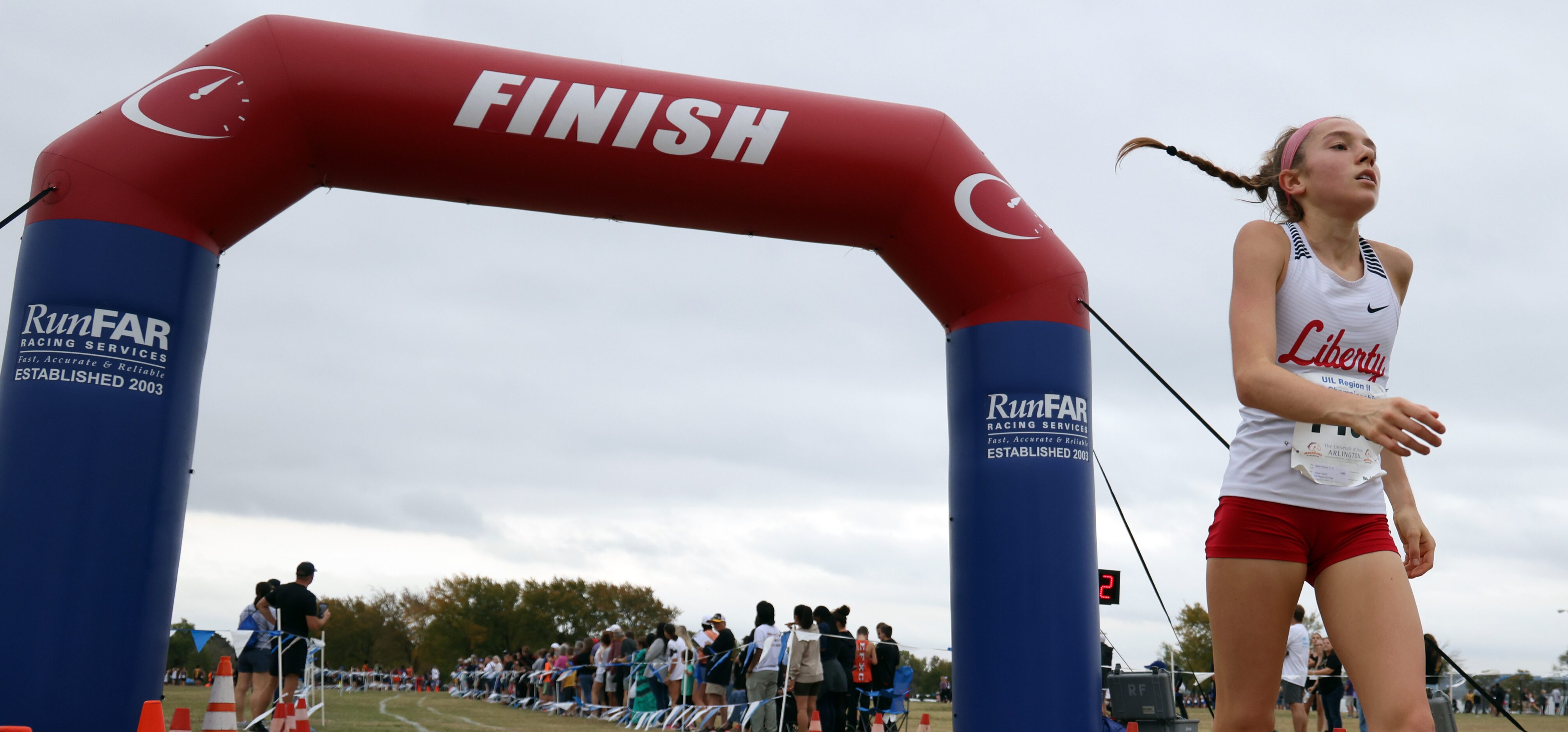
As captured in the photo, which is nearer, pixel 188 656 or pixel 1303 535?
pixel 1303 535

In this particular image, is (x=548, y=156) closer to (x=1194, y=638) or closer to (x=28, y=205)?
(x=28, y=205)

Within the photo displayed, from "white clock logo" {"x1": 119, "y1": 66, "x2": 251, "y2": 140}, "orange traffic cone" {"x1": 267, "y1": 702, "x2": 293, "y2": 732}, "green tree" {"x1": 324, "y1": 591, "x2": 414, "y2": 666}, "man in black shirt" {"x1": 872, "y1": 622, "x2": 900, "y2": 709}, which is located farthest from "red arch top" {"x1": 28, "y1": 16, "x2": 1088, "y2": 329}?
"green tree" {"x1": 324, "y1": 591, "x2": 414, "y2": 666}

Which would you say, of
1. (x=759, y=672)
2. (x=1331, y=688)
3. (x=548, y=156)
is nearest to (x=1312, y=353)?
(x=548, y=156)

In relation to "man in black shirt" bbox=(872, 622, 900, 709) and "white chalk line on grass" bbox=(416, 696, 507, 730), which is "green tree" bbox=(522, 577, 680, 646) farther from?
"man in black shirt" bbox=(872, 622, 900, 709)

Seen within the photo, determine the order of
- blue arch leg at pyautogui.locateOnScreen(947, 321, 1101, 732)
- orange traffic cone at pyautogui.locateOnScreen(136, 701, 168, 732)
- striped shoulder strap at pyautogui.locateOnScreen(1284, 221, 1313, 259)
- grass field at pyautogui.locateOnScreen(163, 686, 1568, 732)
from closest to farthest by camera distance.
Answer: striped shoulder strap at pyautogui.locateOnScreen(1284, 221, 1313, 259) → orange traffic cone at pyautogui.locateOnScreen(136, 701, 168, 732) → blue arch leg at pyautogui.locateOnScreen(947, 321, 1101, 732) → grass field at pyautogui.locateOnScreen(163, 686, 1568, 732)

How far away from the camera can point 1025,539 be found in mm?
7371

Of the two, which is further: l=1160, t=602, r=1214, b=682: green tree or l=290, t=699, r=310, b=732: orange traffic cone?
l=1160, t=602, r=1214, b=682: green tree

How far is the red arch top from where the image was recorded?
643cm

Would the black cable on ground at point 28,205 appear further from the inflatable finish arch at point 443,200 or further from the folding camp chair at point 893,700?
the folding camp chair at point 893,700

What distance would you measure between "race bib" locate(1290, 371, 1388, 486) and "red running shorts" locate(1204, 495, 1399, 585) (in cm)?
8

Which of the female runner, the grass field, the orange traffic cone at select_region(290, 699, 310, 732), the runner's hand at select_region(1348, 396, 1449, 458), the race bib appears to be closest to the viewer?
the runner's hand at select_region(1348, 396, 1449, 458)

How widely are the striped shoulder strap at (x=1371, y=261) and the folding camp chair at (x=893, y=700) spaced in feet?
33.6

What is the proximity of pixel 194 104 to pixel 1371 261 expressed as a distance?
603 cm

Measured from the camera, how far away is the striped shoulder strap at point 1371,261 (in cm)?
293
